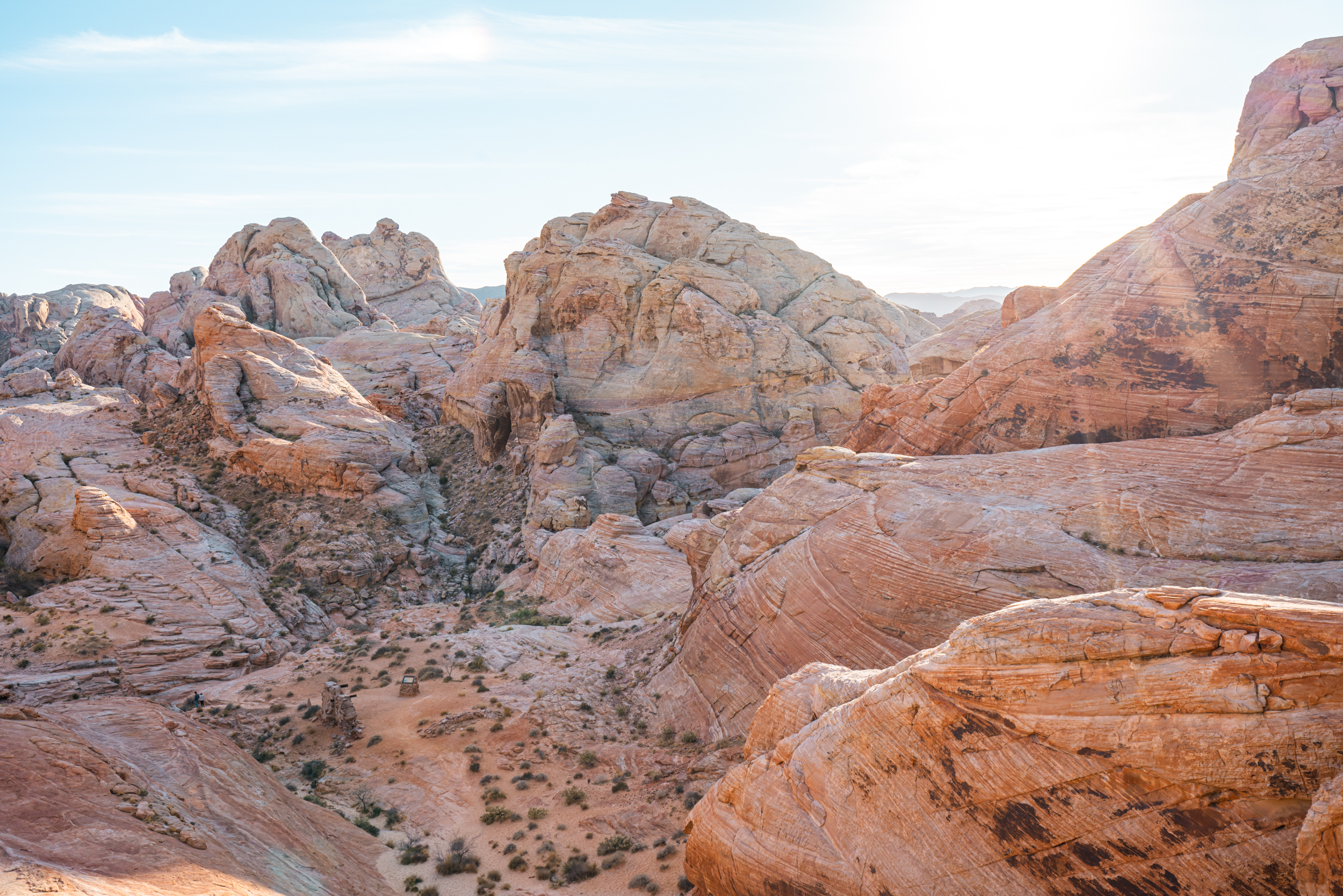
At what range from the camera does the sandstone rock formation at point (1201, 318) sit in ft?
57.1

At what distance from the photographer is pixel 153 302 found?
84250 millimetres

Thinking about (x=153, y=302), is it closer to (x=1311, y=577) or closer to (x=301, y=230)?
(x=301, y=230)

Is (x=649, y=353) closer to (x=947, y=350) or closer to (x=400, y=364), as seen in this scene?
(x=400, y=364)

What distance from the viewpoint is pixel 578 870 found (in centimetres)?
1588

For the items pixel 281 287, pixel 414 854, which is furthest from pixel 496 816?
pixel 281 287

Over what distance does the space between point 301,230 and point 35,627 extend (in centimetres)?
6576

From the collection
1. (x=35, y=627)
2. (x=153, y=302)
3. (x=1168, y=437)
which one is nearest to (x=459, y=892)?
(x=1168, y=437)

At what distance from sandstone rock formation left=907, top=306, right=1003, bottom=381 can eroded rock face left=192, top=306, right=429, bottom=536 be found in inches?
1367

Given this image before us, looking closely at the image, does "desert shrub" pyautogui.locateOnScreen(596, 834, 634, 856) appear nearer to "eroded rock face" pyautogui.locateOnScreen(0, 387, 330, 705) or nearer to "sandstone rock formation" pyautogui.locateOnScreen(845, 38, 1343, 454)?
"sandstone rock formation" pyautogui.locateOnScreen(845, 38, 1343, 454)

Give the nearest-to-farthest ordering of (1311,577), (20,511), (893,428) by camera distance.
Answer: (1311,577) → (893,428) → (20,511)

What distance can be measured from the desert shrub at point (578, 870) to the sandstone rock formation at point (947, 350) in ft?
77.2

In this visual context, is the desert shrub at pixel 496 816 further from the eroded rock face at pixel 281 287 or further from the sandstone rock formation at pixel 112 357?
the eroded rock face at pixel 281 287

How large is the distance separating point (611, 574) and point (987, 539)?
23904 mm

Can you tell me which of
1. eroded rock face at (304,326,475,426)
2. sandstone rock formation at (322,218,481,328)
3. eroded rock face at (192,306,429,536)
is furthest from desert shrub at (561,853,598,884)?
sandstone rock formation at (322,218,481,328)
